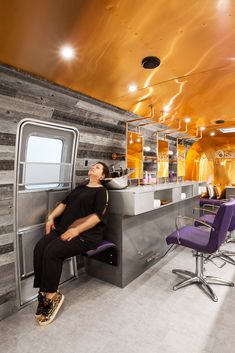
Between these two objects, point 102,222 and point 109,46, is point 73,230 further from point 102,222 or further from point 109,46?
point 109,46

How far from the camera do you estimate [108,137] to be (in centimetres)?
339

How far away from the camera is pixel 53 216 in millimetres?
2580

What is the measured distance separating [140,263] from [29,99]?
2451mm

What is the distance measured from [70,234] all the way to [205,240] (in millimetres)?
1588

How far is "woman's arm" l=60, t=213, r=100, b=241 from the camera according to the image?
231cm

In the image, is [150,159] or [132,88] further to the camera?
[150,159]

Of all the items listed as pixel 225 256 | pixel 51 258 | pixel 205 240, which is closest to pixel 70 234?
pixel 51 258

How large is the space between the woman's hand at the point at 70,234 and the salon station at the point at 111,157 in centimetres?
27

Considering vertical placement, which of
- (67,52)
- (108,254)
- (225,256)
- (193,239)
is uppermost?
(67,52)

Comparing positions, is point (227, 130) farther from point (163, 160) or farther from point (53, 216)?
point (53, 216)

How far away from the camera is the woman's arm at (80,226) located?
2.31m

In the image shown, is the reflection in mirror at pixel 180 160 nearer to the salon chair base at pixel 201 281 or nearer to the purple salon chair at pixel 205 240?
the purple salon chair at pixel 205 240

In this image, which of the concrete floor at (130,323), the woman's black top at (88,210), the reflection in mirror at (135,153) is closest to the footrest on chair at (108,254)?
the woman's black top at (88,210)

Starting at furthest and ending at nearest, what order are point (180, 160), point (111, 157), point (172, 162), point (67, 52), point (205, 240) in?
point (180, 160)
point (172, 162)
point (111, 157)
point (205, 240)
point (67, 52)
